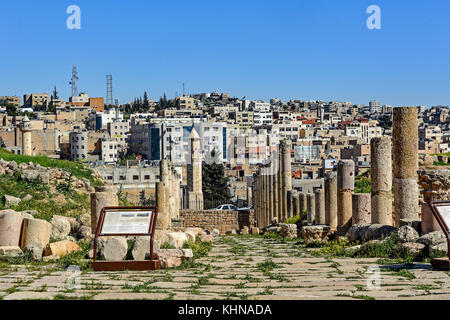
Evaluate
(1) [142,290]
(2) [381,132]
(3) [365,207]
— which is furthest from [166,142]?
(1) [142,290]

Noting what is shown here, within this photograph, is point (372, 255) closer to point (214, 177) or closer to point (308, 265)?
point (308, 265)

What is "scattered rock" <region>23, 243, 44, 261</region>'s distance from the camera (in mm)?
13558

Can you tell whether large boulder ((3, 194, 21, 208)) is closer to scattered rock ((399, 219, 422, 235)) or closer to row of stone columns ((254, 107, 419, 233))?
row of stone columns ((254, 107, 419, 233))

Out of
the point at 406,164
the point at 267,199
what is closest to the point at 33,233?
the point at 406,164

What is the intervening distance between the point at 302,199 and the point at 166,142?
7631cm

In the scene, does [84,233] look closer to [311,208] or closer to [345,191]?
[345,191]

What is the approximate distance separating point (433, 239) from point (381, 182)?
516 centimetres

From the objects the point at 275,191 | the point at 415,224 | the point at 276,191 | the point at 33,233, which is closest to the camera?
the point at 33,233

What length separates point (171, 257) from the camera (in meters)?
12.5

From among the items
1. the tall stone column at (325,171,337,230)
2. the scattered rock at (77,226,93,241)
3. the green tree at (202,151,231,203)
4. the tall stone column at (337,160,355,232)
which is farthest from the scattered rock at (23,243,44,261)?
the green tree at (202,151,231,203)

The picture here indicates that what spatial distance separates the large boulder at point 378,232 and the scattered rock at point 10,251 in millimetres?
7603

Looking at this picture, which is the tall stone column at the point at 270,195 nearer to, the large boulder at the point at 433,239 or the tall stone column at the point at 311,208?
the tall stone column at the point at 311,208

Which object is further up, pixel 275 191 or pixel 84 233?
pixel 84 233

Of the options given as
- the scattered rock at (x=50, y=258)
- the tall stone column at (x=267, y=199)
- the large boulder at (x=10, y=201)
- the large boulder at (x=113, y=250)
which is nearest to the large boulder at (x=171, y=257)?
the large boulder at (x=113, y=250)
